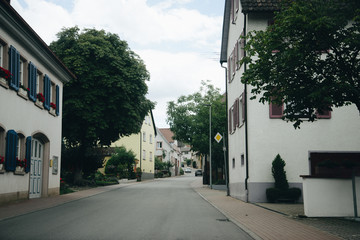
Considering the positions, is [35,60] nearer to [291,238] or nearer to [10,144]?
[10,144]

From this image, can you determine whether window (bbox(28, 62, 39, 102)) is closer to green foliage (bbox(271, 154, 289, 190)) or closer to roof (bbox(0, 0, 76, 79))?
roof (bbox(0, 0, 76, 79))

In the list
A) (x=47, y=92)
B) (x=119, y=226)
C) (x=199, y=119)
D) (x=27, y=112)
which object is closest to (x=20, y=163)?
(x=27, y=112)

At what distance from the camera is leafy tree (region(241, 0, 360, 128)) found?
33.5 feet

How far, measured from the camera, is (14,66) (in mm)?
16250

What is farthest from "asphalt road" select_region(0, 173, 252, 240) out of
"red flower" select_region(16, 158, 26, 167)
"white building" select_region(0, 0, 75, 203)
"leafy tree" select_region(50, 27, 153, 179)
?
"leafy tree" select_region(50, 27, 153, 179)

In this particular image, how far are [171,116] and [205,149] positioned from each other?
6460 millimetres

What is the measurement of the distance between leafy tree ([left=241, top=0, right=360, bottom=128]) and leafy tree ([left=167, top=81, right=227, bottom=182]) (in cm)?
2291

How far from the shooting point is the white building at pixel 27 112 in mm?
15523

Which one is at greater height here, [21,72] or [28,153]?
[21,72]

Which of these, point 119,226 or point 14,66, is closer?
point 119,226

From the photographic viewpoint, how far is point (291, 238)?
840cm

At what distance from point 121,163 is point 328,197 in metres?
36.5

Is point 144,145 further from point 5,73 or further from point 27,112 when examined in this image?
point 5,73

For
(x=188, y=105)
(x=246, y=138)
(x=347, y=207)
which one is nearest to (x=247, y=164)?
(x=246, y=138)
